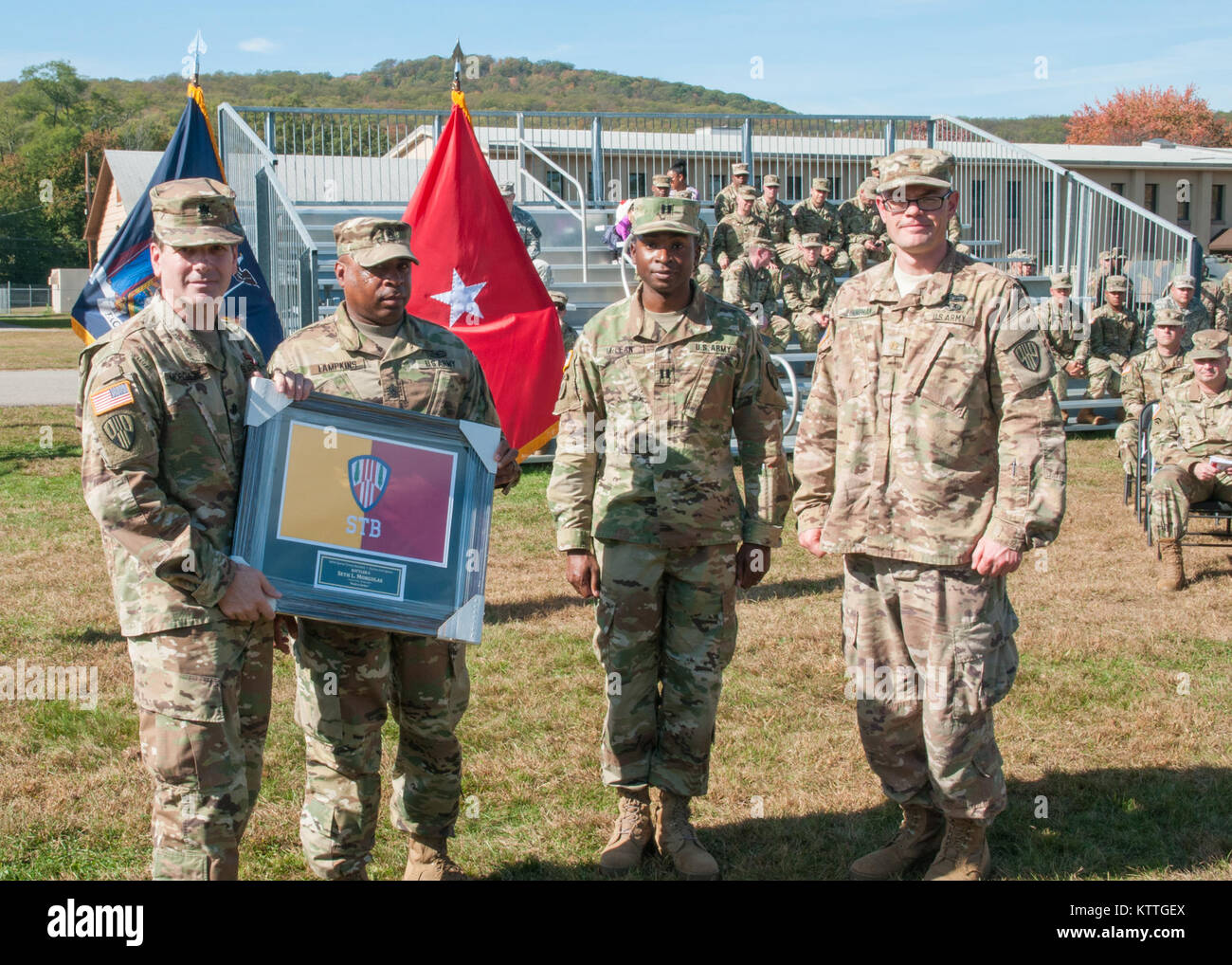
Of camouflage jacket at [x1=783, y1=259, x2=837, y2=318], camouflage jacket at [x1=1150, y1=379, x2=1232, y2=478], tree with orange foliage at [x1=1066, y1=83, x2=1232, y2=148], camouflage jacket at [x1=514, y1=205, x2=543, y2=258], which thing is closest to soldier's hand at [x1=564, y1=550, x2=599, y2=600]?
camouflage jacket at [x1=1150, y1=379, x2=1232, y2=478]

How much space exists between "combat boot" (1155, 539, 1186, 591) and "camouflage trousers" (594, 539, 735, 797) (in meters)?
5.24

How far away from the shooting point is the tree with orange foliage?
3142 inches

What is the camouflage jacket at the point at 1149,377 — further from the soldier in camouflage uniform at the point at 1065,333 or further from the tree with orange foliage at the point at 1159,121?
the tree with orange foliage at the point at 1159,121

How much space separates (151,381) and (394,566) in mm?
897

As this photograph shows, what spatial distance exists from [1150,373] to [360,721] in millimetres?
8768

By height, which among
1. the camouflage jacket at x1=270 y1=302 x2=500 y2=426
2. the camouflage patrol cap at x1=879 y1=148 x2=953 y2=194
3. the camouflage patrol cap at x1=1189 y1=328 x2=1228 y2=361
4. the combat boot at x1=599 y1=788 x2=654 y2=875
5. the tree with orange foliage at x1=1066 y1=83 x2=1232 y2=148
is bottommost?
the combat boot at x1=599 y1=788 x2=654 y2=875

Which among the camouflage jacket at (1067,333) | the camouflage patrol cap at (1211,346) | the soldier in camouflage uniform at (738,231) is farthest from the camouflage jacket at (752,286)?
the camouflage patrol cap at (1211,346)

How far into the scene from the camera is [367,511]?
3535 mm

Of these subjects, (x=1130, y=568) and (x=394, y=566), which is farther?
(x=1130, y=568)

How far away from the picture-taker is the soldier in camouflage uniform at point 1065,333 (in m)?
14.8

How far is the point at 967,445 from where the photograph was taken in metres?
Answer: 3.90

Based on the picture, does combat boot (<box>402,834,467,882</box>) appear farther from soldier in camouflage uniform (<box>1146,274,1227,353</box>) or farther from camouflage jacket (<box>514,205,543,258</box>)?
camouflage jacket (<box>514,205,543,258</box>)

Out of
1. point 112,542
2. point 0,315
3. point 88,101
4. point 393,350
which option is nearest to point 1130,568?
point 393,350

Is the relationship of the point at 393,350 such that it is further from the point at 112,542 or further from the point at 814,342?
the point at 814,342
